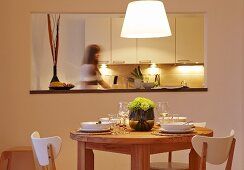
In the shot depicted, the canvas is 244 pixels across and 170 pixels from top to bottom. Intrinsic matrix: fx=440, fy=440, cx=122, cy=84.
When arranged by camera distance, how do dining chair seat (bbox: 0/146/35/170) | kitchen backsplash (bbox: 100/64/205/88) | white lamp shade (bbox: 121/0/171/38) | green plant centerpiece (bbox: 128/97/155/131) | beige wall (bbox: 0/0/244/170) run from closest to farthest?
1. green plant centerpiece (bbox: 128/97/155/131)
2. white lamp shade (bbox: 121/0/171/38)
3. dining chair seat (bbox: 0/146/35/170)
4. beige wall (bbox: 0/0/244/170)
5. kitchen backsplash (bbox: 100/64/205/88)

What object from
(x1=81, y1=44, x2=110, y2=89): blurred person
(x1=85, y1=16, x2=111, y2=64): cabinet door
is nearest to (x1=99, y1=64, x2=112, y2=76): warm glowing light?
(x1=81, y1=44, x2=110, y2=89): blurred person

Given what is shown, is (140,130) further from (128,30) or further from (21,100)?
(21,100)

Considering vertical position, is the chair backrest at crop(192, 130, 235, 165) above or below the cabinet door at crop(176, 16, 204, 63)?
below


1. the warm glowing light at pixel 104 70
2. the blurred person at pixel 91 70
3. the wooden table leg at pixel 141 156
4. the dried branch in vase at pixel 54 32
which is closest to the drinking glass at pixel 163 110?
the wooden table leg at pixel 141 156

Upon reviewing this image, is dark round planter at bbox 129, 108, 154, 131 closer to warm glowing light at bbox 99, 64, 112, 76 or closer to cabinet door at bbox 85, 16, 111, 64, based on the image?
cabinet door at bbox 85, 16, 111, 64

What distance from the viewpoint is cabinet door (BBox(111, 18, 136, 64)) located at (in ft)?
24.0

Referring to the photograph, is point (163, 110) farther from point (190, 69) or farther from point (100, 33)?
point (190, 69)

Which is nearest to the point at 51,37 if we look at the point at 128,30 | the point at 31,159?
the point at 31,159

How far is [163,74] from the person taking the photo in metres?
7.70

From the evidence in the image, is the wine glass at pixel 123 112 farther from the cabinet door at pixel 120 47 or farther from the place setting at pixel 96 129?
the cabinet door at pixel 120 47

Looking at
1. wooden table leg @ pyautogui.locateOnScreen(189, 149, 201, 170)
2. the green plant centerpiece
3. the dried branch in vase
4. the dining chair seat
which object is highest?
the dried branch in vase

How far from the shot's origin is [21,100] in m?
4.85

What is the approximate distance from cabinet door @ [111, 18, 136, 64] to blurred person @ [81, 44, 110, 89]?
288 millimetres

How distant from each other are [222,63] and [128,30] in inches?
72.4
